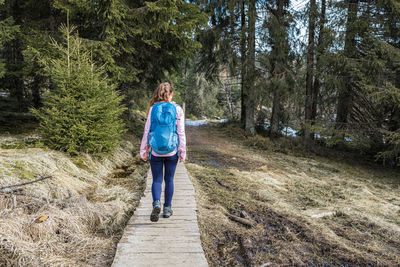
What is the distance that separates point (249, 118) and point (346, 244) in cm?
1259

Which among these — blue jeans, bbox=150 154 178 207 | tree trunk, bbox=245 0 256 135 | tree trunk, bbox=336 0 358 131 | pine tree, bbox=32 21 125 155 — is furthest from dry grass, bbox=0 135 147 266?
tree trunk, bbox=336 0 358 131

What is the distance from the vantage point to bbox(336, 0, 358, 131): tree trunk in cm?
1125

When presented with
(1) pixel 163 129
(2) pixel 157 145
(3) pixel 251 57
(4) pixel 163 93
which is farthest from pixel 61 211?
(3) pixel 251 57

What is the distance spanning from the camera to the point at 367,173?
10953 millimetres

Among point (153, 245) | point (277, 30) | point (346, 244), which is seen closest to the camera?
point (153, 245)

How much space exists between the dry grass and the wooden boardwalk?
0.76ft

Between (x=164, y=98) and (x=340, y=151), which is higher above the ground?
(x=164, y=98)

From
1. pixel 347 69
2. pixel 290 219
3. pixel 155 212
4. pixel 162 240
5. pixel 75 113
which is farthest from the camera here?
pixel 347 69

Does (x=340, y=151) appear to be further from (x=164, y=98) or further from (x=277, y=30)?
(x=164, y=98)

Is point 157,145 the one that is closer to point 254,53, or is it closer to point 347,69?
point 347,69

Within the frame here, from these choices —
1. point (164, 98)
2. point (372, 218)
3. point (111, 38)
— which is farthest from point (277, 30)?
point (164, 98)

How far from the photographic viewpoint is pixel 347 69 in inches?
451

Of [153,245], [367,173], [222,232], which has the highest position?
[153,245]

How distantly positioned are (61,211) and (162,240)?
145 centimetres
